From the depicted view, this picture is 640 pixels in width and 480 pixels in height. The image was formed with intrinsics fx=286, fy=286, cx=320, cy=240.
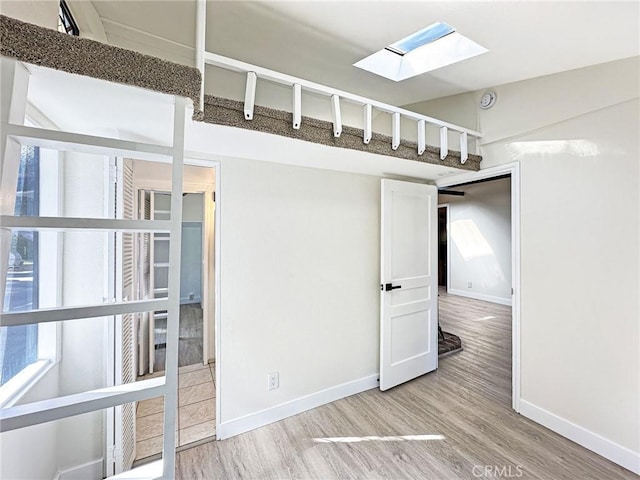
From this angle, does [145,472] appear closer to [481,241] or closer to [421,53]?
[421,53]

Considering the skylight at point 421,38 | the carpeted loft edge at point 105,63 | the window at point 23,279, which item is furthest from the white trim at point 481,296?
the window at point 23,279

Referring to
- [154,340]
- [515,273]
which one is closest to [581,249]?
[515,273]

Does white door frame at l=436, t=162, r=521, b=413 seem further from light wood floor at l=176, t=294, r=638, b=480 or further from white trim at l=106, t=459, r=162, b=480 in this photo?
white trim at l=106, t=459, r=162, b=480

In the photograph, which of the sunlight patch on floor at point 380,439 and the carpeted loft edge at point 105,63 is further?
the sunlight patch on floor at point 380,439

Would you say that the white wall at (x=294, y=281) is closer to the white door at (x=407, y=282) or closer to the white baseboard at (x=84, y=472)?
the white door at (x=407, y=282)

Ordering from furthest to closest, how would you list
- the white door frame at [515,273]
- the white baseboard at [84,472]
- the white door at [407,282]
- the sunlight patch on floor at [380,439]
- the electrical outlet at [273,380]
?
1. the white door at [407,282]
2. the white door frame at [515,273]
3. the electrical outlet at [273,380]
4. the sunlight patch on floor at [380,439]
5. the white baseboard at [84,472]

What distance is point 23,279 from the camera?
136 cm

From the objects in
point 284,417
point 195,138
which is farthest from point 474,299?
point 195,138

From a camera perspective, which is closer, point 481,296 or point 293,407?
point 293,407

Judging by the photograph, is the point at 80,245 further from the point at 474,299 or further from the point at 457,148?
the point at 474,299

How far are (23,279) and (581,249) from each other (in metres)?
3.34

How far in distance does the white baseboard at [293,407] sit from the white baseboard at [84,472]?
692mm

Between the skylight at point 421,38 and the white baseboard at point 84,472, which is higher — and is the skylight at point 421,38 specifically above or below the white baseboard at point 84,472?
above

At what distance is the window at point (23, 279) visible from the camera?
49.8 inches
